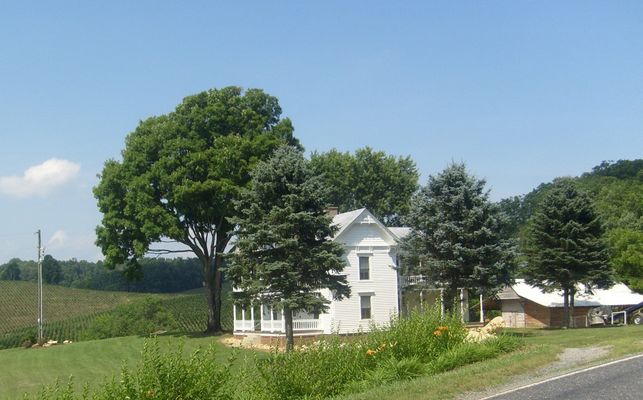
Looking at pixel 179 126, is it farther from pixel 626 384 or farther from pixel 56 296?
pixel 56 296

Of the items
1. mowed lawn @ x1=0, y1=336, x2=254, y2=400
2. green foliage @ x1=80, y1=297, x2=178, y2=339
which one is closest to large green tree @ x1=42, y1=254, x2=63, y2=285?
green foliage @ x1=80, y1=297, x2=178, y2=339

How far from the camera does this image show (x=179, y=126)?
46.5 m

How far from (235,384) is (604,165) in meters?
128

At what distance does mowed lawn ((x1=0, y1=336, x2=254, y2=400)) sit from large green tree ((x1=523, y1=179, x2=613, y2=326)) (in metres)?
18.6

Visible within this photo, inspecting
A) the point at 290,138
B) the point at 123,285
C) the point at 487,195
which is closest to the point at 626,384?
the point at 487,195

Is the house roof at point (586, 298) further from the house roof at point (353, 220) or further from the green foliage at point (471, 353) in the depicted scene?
the green foliage at point (471, 353)

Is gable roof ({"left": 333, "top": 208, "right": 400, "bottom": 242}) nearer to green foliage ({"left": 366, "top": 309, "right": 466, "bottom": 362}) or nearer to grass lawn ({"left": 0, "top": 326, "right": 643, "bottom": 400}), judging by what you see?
grass lawn ({"left": 0, "top": 326, "right": 643, "bottom": 400})

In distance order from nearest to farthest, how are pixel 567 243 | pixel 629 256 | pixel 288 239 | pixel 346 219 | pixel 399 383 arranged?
pixel 399 383, pixel 288 239, pixel 567 243, pixel 346 219, pixel 629 256

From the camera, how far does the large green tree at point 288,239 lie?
33375mm

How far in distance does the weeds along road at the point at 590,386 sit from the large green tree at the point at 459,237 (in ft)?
64.5

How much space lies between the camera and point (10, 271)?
176750mm

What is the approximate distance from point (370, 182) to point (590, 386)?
185 feet

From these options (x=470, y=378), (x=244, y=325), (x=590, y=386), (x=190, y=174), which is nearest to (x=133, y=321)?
(x=244, y=325)

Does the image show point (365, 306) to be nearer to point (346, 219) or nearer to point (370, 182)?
point (346, 219)
